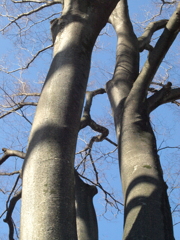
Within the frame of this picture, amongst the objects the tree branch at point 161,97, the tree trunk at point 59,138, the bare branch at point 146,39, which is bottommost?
the tree trunk at point 59,138

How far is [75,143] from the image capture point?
55.1 inches

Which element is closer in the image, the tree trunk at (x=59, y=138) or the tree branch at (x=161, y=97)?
the tree trunk at (x=59, y=138)

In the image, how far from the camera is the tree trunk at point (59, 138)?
1.11 metres

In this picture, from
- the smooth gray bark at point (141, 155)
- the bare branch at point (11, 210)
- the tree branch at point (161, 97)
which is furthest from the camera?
the bare branch at point (11, 210)

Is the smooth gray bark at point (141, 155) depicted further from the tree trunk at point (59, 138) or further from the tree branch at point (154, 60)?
the tree trunk at point (59, 138)

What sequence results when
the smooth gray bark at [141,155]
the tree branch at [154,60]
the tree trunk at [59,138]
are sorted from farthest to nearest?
the tree branch at [154,60], the smooth gray bark at [141,155], the tree trunk at [59,138]

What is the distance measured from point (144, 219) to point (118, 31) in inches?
113

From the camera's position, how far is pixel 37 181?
1.20 meters

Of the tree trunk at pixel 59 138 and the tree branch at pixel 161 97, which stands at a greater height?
the tree branch at pixel 161 97

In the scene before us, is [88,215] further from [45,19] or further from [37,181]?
[45,19]

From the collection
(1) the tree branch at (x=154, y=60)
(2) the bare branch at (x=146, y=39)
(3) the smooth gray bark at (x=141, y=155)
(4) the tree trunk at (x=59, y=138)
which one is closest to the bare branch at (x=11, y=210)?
(3) the smooth gray bark at (x=141, y=155)

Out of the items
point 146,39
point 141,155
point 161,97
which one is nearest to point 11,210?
point 141,155

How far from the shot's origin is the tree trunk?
1108 mm

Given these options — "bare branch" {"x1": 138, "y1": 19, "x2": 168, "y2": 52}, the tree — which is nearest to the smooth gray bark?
the tree
